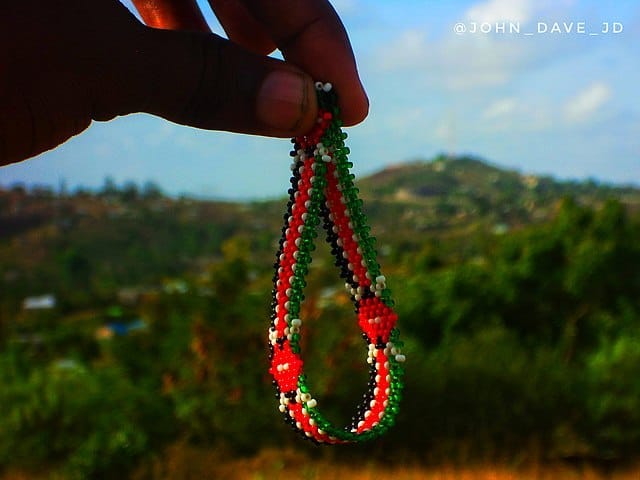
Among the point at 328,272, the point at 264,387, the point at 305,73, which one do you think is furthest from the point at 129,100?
the point at 264,387

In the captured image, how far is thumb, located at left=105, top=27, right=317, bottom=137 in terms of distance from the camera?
889 mm

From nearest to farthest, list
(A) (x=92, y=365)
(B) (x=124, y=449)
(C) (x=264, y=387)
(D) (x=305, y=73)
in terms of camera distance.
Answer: (D) (x=305, y=73) → (B) (x=124, y=449) → (C) (x=264, y=387) → (A) (x=92, y=365)

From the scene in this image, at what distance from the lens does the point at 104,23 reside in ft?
2.81

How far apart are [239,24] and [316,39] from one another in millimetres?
285

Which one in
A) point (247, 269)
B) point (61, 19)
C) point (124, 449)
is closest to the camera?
point (61, 19)

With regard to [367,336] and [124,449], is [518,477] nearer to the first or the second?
[124,449]

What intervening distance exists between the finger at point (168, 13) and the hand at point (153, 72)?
0.30m

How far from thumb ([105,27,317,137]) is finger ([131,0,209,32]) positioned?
11.7 inches

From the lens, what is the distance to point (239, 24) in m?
1.15

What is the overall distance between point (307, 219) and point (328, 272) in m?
2.33

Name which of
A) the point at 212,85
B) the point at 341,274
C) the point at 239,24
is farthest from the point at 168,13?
the point at 341,274

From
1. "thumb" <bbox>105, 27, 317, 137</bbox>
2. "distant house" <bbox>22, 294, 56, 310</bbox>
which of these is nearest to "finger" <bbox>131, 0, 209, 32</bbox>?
"thumb" <bbox>105, 27, 317, 137</bbox>

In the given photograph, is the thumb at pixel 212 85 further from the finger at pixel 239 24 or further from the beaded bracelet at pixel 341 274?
the finger at pixel 239 24

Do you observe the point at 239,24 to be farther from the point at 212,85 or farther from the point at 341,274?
the point at 341,274
